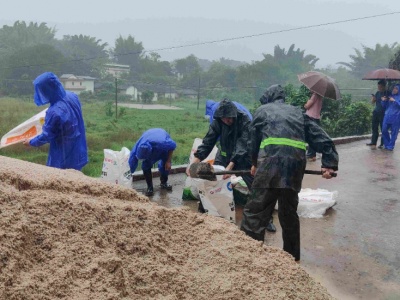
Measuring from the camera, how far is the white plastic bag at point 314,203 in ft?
16.5

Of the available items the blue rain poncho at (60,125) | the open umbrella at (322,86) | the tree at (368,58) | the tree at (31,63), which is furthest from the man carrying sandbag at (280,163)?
the tree at (368,58)

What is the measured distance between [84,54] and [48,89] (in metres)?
34.9

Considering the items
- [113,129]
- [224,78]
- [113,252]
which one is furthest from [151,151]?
[224,78]

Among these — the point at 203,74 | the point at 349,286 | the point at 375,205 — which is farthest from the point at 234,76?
the point at 349,286

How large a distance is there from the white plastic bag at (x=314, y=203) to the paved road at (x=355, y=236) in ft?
0.35

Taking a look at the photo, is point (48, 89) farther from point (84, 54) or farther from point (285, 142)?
point (84, 54)

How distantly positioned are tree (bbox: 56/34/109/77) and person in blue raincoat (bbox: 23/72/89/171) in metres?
26.2

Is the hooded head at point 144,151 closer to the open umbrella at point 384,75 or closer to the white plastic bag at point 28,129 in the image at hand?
the white plastic bag at point 28,129

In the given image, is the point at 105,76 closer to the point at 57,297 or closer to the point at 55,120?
the point at 55,120

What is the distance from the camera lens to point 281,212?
3.45 metres

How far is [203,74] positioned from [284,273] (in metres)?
40.9

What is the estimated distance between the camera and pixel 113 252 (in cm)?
232

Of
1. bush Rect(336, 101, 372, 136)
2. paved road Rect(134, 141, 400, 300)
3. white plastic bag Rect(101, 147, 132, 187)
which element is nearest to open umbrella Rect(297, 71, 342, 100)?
paved road Rect(134, 141, 400, 300)

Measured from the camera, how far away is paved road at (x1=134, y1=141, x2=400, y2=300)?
342 cm
